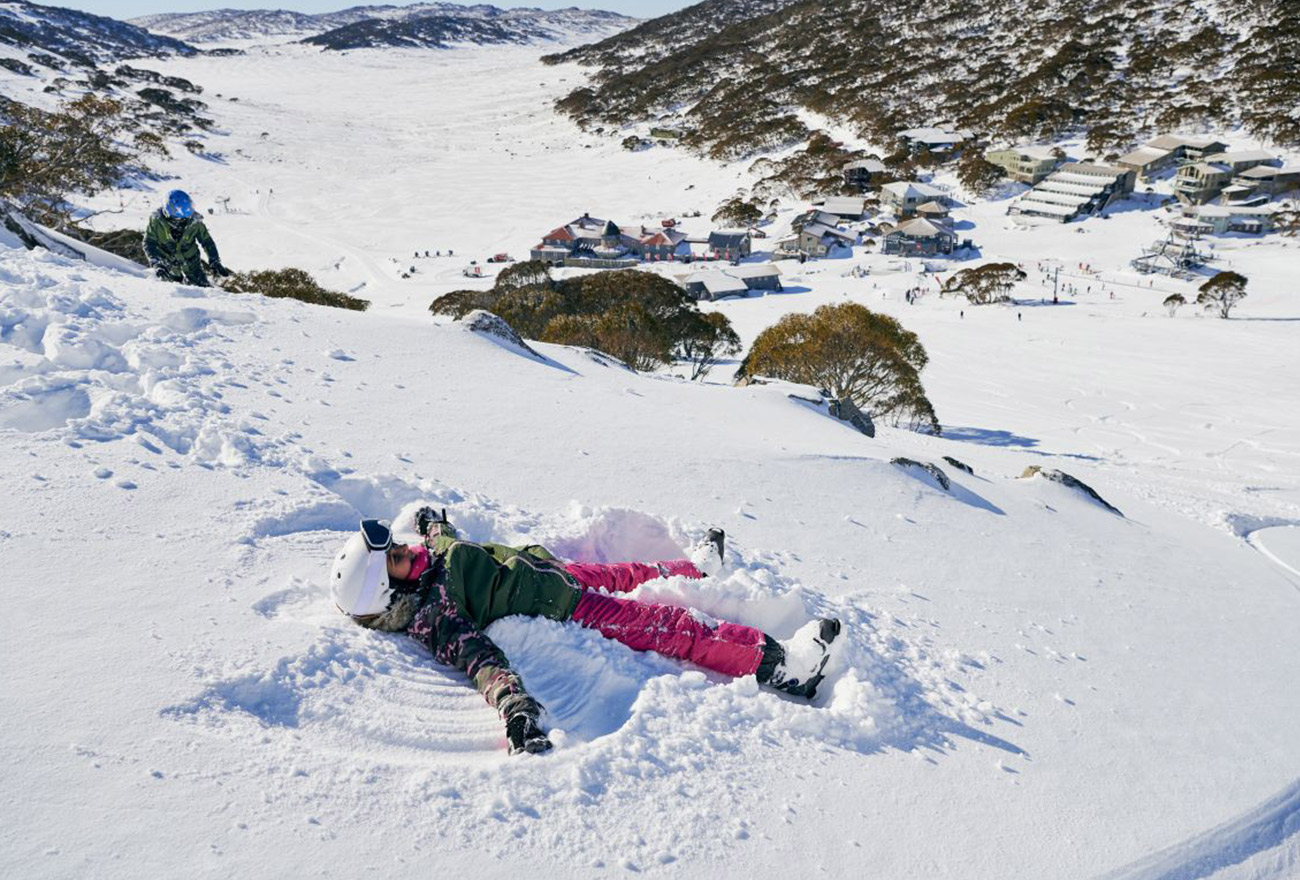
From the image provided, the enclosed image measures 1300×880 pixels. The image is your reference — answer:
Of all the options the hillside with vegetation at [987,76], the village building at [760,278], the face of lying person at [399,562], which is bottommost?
the face of lying person at [399,562]

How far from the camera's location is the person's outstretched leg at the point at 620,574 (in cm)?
434

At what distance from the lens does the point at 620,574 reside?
4430 mm

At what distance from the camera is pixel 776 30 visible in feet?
412

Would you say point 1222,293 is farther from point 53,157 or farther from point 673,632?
point 53,157

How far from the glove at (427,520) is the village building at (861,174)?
65.2m

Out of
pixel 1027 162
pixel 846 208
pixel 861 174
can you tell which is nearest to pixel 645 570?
pixel 846 208

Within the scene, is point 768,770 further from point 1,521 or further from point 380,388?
point 380,388

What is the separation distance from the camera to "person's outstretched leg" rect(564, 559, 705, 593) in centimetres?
434

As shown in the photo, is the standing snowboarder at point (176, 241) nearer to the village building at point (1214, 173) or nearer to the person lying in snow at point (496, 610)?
the person lying in snow at point (496, 610)

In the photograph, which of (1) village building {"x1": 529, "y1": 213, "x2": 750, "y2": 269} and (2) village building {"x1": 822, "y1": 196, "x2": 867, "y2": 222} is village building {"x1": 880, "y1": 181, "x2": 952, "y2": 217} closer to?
(2) village building {"x1": 822, "y1": 196, "x2": 867, "y2": 222}

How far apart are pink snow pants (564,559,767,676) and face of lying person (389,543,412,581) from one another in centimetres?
87

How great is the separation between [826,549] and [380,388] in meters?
4.15

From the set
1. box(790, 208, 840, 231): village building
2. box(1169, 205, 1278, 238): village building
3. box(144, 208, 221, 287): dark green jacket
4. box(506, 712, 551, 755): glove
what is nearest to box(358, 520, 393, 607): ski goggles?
box(506, 712, 551, 755): glove

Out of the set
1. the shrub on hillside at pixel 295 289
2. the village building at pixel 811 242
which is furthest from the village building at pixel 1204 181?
the shrub on hillside at pixel 295 289
